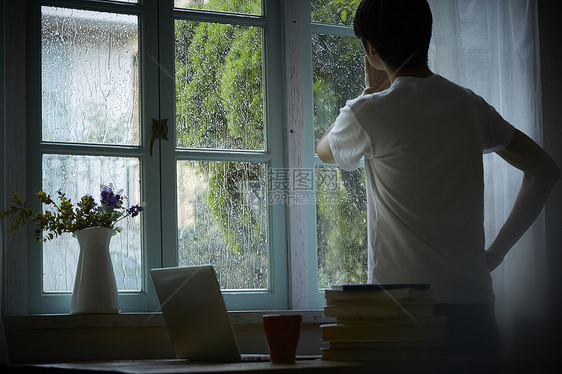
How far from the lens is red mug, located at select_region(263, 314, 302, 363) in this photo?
137 cm

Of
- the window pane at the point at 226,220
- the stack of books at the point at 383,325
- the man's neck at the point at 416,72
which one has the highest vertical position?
the man's neck at the point at 416,72

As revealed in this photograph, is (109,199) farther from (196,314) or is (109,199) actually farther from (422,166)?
(422,166)

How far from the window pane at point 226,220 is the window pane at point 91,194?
0.17m

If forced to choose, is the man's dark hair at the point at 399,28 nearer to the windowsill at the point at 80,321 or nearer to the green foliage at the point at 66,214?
the windowsill at the point at 80,321

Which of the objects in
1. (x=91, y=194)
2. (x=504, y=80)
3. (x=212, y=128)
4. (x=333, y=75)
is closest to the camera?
(x=504, y=80)

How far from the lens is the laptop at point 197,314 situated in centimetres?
148

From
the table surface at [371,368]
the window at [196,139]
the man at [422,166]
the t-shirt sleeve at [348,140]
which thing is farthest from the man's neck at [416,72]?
the window at [196,139]

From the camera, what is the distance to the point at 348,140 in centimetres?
168

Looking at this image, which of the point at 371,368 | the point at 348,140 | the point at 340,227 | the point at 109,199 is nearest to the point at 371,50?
the point at 348,140

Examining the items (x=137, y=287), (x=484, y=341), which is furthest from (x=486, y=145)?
(x=137, y=287)

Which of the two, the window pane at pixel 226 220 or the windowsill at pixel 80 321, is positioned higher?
the window pane at pixel 226 220

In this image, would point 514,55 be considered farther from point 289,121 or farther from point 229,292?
point 229,292

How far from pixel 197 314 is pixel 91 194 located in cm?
104

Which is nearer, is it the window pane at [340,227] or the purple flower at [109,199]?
the purple flower at [109,199]
